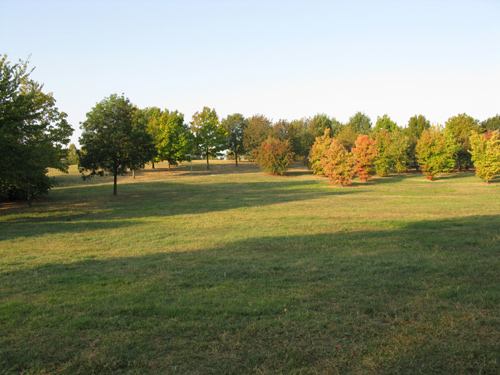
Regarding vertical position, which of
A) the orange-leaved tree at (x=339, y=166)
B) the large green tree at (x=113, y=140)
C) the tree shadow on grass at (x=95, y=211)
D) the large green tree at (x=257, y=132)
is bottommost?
the tree shadow on grass at (x=95, y=211)

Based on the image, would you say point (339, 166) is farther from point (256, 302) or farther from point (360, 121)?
point (360, 121)

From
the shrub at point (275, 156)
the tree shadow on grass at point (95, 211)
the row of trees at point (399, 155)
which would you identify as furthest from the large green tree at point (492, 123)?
the tree shadow on grass at point (95, 211)

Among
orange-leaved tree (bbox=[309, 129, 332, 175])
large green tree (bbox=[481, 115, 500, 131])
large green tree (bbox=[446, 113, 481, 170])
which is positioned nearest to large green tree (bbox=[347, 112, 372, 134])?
large green tree (bbox=[446, 113, 481, 170])

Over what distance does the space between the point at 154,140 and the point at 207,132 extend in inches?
1183

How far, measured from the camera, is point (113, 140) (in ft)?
87.6

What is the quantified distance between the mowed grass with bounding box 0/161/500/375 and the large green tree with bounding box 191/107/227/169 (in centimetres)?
4745

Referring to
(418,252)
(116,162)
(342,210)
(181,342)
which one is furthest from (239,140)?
(181,342)

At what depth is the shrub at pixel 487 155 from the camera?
3644cm

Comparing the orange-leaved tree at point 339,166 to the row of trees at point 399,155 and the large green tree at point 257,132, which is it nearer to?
the row of trees at point 399,155

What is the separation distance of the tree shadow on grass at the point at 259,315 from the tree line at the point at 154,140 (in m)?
12.2

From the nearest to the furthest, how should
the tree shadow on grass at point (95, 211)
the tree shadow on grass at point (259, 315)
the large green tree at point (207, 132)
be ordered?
the tree shadow on grass at point (259, 315), the tree shadow on grass at point (95, 211), the large green tree at point (207, 132)

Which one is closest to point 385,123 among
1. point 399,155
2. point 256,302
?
point 399,155

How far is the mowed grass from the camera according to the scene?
3.88 m

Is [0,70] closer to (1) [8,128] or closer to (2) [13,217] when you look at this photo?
(1) [8,128]
